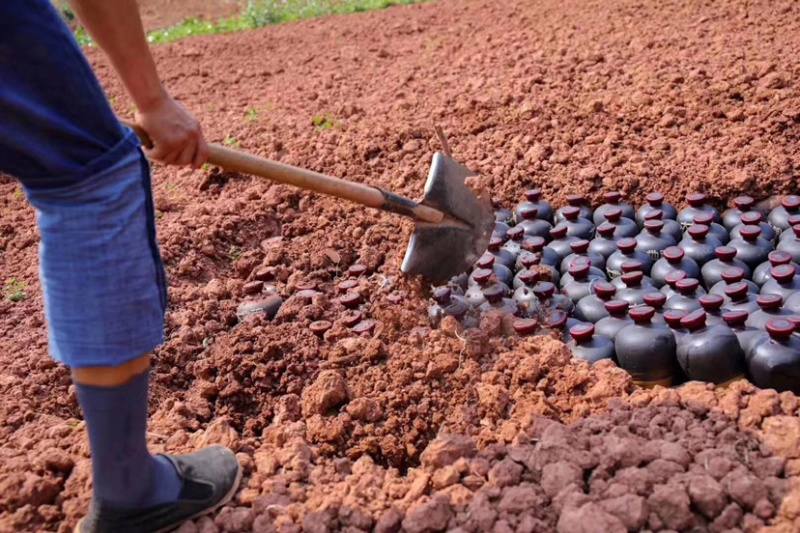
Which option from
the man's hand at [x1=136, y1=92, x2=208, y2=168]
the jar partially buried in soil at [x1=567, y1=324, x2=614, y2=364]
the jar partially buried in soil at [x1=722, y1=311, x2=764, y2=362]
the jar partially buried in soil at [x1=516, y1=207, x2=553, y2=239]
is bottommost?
the jar partially buried in soil at [x1=567, y1=324, x2=614, y2=364]

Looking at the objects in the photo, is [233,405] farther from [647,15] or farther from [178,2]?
[178,2]

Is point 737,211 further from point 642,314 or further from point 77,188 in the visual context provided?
point 77,188

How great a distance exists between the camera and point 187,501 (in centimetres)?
235

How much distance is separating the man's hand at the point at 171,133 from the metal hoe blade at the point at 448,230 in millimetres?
1201

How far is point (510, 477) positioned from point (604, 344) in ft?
→ 3.57

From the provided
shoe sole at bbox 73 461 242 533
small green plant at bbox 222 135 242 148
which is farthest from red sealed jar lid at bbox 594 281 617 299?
small green plant at bbox 222 135 242 148

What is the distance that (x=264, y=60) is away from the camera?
28.1ft

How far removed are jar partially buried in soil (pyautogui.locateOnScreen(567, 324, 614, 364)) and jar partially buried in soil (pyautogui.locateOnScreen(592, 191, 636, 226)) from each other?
1.16 m

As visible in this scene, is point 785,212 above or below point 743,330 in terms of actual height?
above

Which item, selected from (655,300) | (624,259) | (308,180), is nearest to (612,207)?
(624,259)

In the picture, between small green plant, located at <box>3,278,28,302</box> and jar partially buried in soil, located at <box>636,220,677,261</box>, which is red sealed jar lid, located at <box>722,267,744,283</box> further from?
small green plant, located at <box>3,278,28,302</box>

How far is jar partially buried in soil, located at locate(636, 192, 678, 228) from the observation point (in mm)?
4211

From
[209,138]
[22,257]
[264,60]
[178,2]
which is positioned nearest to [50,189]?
[22,257]

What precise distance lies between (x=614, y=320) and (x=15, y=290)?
2980mm
